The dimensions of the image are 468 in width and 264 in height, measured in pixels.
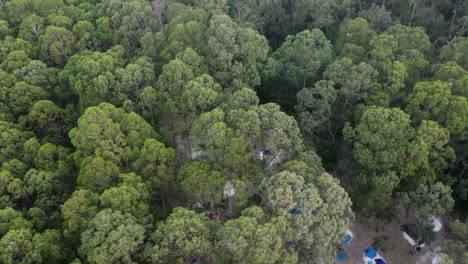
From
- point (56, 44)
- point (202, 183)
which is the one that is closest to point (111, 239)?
point (202, 183)

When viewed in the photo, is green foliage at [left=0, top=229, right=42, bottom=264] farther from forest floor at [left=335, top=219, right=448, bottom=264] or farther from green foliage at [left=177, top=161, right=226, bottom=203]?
forest floor at [left=335, top=219, right=448, bottom=264]

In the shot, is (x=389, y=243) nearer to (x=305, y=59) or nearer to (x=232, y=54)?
(x=305, y=59)

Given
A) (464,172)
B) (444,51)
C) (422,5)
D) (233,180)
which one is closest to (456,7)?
(422,5)

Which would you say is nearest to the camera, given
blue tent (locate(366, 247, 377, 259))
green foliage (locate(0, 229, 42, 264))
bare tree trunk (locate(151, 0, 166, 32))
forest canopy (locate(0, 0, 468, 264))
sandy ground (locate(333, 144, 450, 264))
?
green foliage (locate(0, 229, 42, 264))

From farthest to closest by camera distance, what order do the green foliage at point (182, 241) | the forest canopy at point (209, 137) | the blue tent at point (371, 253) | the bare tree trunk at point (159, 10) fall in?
the bare tree trunk at point (159, 10)
the blue tent at point (371, 253)
the forest canopy at point (209, 137)
the green foliage at point (182, 241)

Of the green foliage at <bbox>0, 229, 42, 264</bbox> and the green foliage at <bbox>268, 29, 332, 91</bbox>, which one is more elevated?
the green foliage at <bbox>268, 29, 332, 91</bbox>

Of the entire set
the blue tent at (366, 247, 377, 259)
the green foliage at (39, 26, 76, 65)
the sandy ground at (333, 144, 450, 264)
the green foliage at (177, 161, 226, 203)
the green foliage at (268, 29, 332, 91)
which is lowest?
the sandy ground at (333, 144, 450, 264)

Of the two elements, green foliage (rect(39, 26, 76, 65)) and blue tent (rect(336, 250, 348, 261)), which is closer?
blue tent (rect(336, 250, 348, 261))

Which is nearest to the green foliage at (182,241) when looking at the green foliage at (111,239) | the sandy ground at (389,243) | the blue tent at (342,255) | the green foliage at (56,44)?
the green foliage at (111,239)

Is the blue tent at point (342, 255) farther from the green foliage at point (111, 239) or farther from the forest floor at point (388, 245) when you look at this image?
the green foliage at point (111, 239)

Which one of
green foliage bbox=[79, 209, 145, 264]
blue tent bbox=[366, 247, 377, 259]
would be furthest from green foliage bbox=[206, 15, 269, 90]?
blue tent bbox=[366, 247, 377, 259]

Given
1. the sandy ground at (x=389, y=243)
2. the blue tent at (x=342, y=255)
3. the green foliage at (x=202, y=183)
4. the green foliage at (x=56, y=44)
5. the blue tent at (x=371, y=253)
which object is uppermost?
the green foliage at (x=56, y=44)
